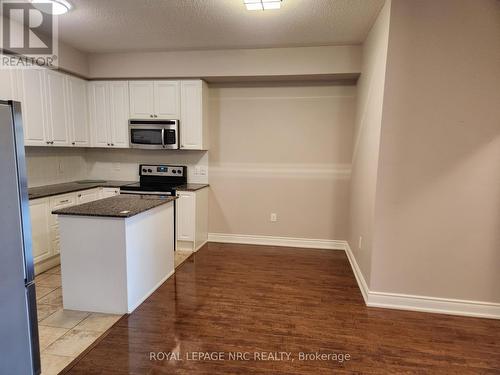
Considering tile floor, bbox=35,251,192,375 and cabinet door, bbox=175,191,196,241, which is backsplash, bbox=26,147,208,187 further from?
tile floor, bbox=35,251,192,375

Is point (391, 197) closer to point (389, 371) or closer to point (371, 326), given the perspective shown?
point (371, 326)

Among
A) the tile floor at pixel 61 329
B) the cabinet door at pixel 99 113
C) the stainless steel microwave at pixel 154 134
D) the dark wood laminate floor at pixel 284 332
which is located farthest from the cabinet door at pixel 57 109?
the dark wood laminate floor at pixel 284 332

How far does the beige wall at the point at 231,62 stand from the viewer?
3711 millimetres

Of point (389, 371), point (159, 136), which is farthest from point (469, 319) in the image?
point (159, 136)

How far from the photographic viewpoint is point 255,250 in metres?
4.27

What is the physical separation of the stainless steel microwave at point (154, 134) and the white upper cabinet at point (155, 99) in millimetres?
99

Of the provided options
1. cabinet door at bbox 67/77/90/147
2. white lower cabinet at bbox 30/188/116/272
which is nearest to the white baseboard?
white lower cabinet at bbox 30/188/116/272

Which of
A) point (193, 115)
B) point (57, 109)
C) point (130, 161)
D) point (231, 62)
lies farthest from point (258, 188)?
point (57, 109)

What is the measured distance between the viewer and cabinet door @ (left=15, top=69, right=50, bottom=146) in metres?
3.29

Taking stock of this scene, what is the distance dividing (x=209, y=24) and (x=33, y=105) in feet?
7.42

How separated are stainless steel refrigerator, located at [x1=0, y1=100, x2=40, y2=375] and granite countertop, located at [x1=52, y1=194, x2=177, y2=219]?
90 centimetres

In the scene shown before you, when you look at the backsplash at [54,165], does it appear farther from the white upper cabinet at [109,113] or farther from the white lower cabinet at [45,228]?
the white lower cabinet at [45,228]

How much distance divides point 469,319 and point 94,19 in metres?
4.57

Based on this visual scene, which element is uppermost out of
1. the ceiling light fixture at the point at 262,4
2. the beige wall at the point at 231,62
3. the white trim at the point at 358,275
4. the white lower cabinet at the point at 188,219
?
the ceiling light fixture at the point at 262,4
